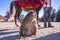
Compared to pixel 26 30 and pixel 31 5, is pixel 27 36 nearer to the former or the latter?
pixel 26 30

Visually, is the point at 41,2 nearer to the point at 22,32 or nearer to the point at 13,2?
the point at 13,2

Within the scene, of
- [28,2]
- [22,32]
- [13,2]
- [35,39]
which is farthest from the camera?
[13,2]

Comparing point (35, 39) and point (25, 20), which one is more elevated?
point (25, 20)

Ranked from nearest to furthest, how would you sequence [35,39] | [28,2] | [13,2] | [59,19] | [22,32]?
1. [35,39]
2. [22,32]
3. [28,2]
4. [13,2]
5. [59,19]

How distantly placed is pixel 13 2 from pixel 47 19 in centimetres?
214

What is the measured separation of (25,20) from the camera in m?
6.67

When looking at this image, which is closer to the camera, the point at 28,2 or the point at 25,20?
the point at 25,20

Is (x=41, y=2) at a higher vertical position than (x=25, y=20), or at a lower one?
higher

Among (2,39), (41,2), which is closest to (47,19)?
(41,2)

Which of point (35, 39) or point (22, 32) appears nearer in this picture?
point (35, 39)

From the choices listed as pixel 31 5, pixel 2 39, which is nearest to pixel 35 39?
pixel 2 39

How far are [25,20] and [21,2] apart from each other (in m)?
2.25

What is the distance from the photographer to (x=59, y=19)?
931 inches

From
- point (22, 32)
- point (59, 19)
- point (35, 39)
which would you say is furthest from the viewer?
point (59, 19)
